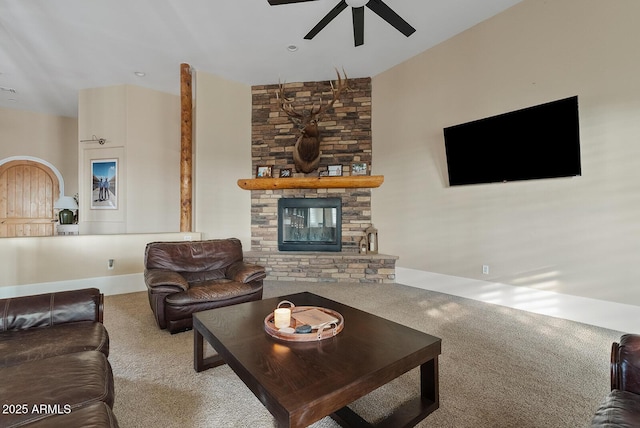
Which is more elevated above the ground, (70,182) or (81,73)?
(81,73)

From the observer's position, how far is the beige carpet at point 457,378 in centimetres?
156

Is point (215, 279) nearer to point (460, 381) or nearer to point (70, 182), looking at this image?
point (460, 381)

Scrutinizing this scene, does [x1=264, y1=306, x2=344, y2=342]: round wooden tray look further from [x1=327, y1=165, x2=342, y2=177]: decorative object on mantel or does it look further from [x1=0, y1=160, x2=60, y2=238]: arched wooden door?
[x1=0, y1=160, x2=60, y2=238]: arched wooden door

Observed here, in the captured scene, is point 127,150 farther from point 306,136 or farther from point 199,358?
point 199,358

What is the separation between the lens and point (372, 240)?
16.3 feet

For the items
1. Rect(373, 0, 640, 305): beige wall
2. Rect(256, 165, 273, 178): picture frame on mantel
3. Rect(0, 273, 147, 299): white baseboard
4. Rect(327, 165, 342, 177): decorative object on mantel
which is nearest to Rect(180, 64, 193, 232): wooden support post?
Rect(0, 273, 147, 299): white baseboard

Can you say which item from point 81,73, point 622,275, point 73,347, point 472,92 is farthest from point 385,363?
point 81,73

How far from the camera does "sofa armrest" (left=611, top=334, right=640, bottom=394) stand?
1168 millimetres

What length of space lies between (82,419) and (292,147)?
4.74 metres

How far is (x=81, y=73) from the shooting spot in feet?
16.0

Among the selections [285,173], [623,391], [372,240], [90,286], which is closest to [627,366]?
[623,391]

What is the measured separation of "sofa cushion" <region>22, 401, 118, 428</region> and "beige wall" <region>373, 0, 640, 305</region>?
393 centimetres

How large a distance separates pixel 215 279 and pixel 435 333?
2283 mm

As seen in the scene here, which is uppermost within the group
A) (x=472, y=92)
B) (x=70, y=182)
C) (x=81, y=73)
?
(x=81, y=73)
